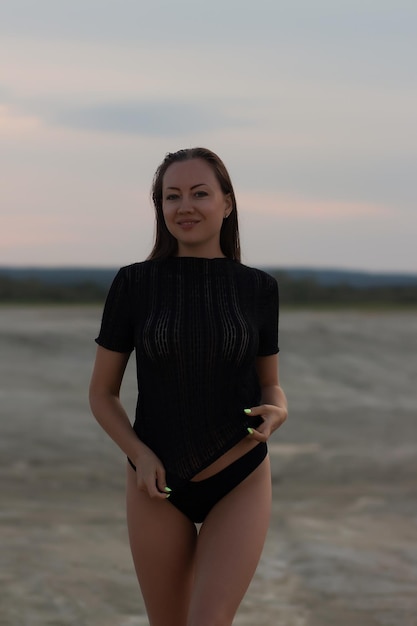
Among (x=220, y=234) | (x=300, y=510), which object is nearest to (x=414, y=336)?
(x=300, y=510)

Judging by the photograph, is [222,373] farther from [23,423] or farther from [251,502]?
[23,423]

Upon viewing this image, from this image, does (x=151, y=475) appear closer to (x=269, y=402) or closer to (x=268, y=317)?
(x=269, y=402)

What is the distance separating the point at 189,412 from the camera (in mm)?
3340

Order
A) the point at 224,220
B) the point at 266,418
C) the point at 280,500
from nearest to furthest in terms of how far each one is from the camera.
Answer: the point at 266,418
the point at 224,220
the point at 280,500

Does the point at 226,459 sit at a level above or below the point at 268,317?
below

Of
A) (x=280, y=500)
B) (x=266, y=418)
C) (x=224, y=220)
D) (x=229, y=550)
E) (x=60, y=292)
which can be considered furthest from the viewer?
(x=60, y=292)

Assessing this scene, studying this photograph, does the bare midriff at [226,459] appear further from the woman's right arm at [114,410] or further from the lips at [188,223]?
the lips at [188,223]

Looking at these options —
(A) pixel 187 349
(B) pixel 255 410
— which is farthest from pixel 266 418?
(A) pixel 187 349

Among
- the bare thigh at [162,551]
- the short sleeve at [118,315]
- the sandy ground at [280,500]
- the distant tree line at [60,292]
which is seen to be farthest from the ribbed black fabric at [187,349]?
the distant tree line at [60,292]

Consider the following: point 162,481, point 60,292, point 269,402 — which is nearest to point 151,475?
point 162,481

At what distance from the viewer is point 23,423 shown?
537 inches

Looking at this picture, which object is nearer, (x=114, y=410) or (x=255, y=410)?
(x=255, y=410)

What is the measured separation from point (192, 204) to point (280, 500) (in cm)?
680

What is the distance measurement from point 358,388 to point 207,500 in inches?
592
